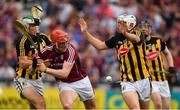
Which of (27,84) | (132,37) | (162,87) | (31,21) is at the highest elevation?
(31,21)

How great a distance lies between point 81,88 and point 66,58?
0.66 meters

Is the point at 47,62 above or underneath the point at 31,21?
underneath

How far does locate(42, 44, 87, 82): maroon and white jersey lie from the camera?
12.1m

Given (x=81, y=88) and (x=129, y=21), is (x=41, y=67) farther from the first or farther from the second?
(x=129, y=21)

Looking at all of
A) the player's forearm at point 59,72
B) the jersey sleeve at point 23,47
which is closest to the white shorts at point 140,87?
the player's forearm at point 59,72

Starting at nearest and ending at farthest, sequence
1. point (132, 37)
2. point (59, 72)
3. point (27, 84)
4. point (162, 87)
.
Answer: point (59, 72) → point (132, 37) → point (27, 84) → point (162, 87)

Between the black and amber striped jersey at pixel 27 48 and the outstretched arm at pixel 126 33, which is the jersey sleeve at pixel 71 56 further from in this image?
the outstretched arm at pixel 126 33

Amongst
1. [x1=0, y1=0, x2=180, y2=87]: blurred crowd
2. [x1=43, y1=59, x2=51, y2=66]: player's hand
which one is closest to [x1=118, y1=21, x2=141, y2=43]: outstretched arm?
[x1=43, y1=59, x2=51, y2=66]: player's hand

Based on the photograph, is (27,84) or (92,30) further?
(92,30)

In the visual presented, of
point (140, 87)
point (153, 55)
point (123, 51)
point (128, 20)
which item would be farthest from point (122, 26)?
point (153, 55)

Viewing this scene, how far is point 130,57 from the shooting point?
12289mm

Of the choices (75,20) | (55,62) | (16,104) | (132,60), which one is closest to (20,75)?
(55,62)

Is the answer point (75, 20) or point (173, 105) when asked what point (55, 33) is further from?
point (75, 20)

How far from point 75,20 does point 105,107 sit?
2.76 m
